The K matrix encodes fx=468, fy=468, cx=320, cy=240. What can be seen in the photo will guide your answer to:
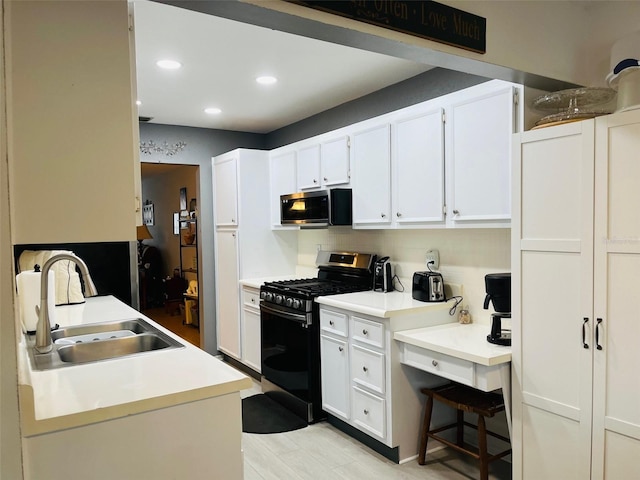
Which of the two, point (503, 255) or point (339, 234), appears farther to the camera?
point (339, 234)

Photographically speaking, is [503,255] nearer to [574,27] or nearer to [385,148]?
[385,148]

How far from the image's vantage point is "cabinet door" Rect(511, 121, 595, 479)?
6.79ft

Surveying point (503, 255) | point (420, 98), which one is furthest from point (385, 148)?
point (503, 255)

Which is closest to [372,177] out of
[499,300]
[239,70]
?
[239,70]

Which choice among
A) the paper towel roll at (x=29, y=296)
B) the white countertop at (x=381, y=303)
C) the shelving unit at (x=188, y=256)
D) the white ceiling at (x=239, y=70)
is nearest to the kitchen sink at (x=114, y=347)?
the paper towel roll at (x=29, y=296)

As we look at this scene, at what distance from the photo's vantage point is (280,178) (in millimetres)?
4609

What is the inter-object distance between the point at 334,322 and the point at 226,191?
7.13ft

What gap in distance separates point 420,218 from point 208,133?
9.85 feet

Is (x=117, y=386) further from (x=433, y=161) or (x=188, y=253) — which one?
(x=188, y=253)

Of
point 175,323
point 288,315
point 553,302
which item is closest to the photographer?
point 553,302

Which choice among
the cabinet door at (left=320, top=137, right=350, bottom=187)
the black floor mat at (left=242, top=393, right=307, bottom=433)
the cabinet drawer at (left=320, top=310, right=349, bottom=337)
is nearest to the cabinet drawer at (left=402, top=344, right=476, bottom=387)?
the cabinet drawer at (left=320, top=310, right=349, bottom=337)

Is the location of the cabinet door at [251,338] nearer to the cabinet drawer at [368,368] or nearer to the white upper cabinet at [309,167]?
the white upper cabinet at [309,167]

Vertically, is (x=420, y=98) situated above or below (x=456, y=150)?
above

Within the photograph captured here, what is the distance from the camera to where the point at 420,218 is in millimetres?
3043
